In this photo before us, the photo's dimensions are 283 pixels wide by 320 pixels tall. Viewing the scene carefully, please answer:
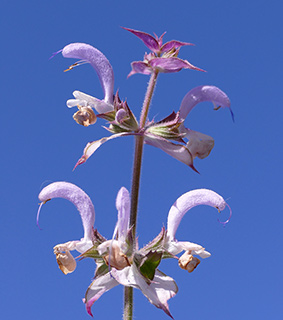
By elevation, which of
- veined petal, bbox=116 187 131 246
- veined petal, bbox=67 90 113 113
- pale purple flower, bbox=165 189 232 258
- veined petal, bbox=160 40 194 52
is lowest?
veined petal, bbox=116 187 131 246

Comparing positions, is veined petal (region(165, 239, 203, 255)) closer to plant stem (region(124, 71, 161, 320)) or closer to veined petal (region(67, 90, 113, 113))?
plant stem (region(124, 71, 161, 320))

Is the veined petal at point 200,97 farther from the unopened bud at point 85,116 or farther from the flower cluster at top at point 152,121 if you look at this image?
the unopened bud at point 85,116

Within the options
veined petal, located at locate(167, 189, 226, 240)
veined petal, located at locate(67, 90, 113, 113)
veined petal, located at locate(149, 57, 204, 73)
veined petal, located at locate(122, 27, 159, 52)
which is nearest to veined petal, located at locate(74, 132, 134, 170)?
veined petal, located at locate(67, 90, 113, 113)

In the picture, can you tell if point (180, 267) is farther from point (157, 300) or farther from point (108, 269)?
point (108, 269)

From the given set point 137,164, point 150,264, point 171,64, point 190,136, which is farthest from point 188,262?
point 171,64

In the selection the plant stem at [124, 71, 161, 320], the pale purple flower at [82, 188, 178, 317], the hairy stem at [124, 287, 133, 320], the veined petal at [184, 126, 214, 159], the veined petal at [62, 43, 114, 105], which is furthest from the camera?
the veined petal at [62, 43, 114, 105]

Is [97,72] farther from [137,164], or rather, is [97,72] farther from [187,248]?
[187,248]

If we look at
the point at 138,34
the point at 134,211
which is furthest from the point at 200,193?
the point at 138,34
